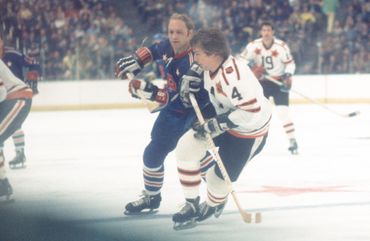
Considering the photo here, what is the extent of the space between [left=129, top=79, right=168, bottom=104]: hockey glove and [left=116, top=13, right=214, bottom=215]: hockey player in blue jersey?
0.5 inches

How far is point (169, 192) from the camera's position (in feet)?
20.5

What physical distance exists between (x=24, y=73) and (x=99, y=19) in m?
10.1

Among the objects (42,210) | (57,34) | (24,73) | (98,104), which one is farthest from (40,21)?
(42,210)

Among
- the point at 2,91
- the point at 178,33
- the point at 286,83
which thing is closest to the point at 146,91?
the point at 178,33

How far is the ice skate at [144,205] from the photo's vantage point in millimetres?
5340

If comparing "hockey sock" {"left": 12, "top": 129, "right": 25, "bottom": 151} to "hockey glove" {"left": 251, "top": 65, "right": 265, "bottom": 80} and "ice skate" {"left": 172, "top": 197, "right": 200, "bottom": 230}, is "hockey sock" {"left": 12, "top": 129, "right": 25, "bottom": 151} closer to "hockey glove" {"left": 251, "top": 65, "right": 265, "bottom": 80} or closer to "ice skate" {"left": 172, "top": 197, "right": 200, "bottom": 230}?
"hockey glove" {"left": 251, "top": 65, "right": 265, "bottom": 80}

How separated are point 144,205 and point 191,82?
936 mm

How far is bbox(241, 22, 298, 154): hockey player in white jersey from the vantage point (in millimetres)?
9203

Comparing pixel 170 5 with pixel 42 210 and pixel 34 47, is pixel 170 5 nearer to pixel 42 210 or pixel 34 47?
pixel 34 47

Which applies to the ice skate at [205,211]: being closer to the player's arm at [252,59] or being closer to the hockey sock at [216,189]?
the hockey sock at [216,189]

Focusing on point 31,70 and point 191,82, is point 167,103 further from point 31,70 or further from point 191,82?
point 31,70

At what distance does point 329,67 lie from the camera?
1664cm

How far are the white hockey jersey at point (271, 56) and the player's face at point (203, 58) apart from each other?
4835 mm

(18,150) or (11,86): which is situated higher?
(11,86)
